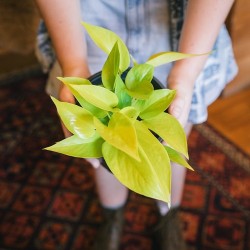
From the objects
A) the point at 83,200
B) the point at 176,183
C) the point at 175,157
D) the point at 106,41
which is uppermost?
the point at 106,41

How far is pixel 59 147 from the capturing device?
46cm

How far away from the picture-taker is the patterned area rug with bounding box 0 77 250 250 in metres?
0.97

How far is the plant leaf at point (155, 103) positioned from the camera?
0.46 metres

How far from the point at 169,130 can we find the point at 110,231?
0.56 m

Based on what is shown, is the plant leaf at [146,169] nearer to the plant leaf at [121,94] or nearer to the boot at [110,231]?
the plant leaf at [121,94]

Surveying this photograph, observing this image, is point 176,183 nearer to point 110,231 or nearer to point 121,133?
point 110,231

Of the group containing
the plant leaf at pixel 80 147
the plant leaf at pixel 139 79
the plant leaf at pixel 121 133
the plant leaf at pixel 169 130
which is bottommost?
the plant leaf at pixel 80 147

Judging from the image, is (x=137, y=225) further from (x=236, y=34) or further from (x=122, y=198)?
(x=236, y=34)

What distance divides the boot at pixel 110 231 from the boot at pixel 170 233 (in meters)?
0.10

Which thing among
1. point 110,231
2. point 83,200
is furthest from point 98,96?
point 83,200

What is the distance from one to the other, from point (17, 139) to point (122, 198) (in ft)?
1.78

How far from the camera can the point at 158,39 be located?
2.13ft

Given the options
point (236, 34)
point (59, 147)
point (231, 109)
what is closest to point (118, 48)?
point (59, 147)

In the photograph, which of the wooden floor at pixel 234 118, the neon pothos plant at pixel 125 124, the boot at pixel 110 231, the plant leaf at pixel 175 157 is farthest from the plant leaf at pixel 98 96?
the wooden floor at pixel 234 118
